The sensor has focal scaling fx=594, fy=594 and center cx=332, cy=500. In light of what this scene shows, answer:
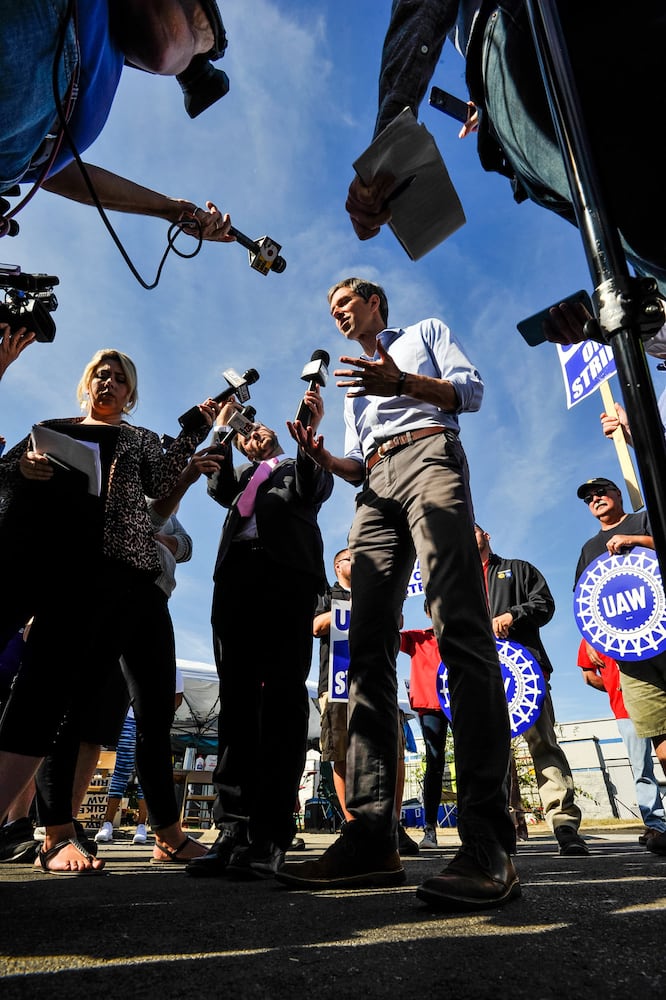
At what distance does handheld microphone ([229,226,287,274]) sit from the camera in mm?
2877

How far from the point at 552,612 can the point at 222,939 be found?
347 centimetres

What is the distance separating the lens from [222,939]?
3.16ft

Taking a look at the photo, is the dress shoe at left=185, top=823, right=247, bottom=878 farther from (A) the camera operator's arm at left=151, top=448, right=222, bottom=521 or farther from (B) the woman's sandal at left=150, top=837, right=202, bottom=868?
(A) the camera operator's arm at left=151, top=448, right=222, bottom=521

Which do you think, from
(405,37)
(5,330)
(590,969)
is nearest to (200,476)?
(5,330)

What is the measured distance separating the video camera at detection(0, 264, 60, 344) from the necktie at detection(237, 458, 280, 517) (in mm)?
1037

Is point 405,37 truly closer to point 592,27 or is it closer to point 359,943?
point 592,27

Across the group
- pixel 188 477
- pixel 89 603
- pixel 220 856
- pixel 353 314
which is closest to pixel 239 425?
pixel 188 477

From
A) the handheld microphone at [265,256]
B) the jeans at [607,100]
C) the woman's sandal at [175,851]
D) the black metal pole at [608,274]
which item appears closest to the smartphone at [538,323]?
the jeans at [607,100]

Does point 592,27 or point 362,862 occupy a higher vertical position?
point 592,27

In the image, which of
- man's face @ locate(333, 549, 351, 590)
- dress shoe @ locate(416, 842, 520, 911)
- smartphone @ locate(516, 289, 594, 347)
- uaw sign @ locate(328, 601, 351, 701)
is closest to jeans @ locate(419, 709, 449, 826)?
uaw sign @ locate(328, 601, 351, 701)

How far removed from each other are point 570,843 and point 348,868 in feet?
6.51

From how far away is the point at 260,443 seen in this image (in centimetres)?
329

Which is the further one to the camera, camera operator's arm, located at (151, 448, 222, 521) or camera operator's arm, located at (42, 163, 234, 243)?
camera operator's arm, located at (151, 448, 222, 521)

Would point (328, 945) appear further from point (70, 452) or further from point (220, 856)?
point (70, 452)
